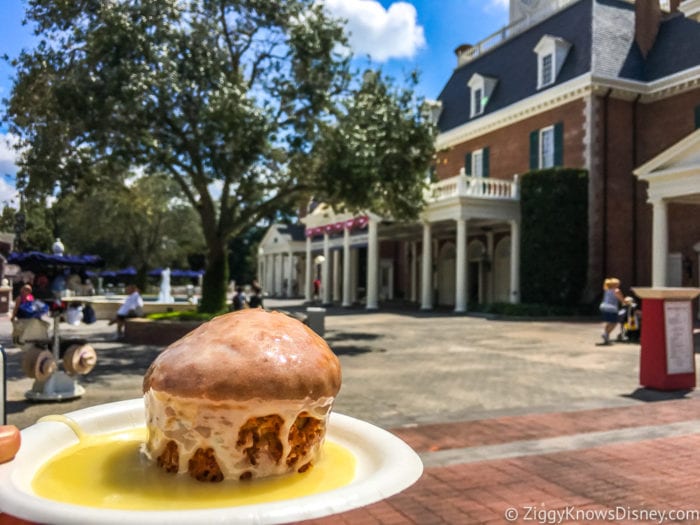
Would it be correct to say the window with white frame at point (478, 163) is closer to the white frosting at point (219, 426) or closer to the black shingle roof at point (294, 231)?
the black shingle roof at point (294, 231)

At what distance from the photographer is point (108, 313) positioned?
70.6 feet

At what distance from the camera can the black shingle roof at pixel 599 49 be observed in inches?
940

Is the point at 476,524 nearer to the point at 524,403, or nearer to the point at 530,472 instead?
→ the point at 530,472

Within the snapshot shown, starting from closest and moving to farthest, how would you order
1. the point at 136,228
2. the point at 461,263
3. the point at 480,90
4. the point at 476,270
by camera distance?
the point at 461,263 < the point at 480,90 < the point at 476,270 < the point at 136,228

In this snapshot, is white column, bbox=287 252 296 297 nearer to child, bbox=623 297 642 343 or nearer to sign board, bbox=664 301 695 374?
child, bbox=623 297 642 343

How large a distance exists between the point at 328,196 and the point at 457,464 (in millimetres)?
10271

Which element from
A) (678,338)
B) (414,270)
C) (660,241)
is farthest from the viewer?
(414,270)

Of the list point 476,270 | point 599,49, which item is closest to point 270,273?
point 476,270

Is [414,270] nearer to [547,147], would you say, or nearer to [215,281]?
[547,147]

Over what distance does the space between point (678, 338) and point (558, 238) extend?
14.9m

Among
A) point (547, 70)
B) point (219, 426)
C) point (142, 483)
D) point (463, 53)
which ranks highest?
point (463, 53)

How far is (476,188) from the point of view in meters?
25.2

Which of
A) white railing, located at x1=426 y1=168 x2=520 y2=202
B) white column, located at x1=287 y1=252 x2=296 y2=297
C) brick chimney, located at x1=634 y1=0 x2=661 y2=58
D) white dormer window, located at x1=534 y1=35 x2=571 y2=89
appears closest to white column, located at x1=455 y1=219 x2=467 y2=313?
white railing, located at x1=426 y1=168 x2=520 y2=202

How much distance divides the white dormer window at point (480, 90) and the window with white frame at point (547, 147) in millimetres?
4630
